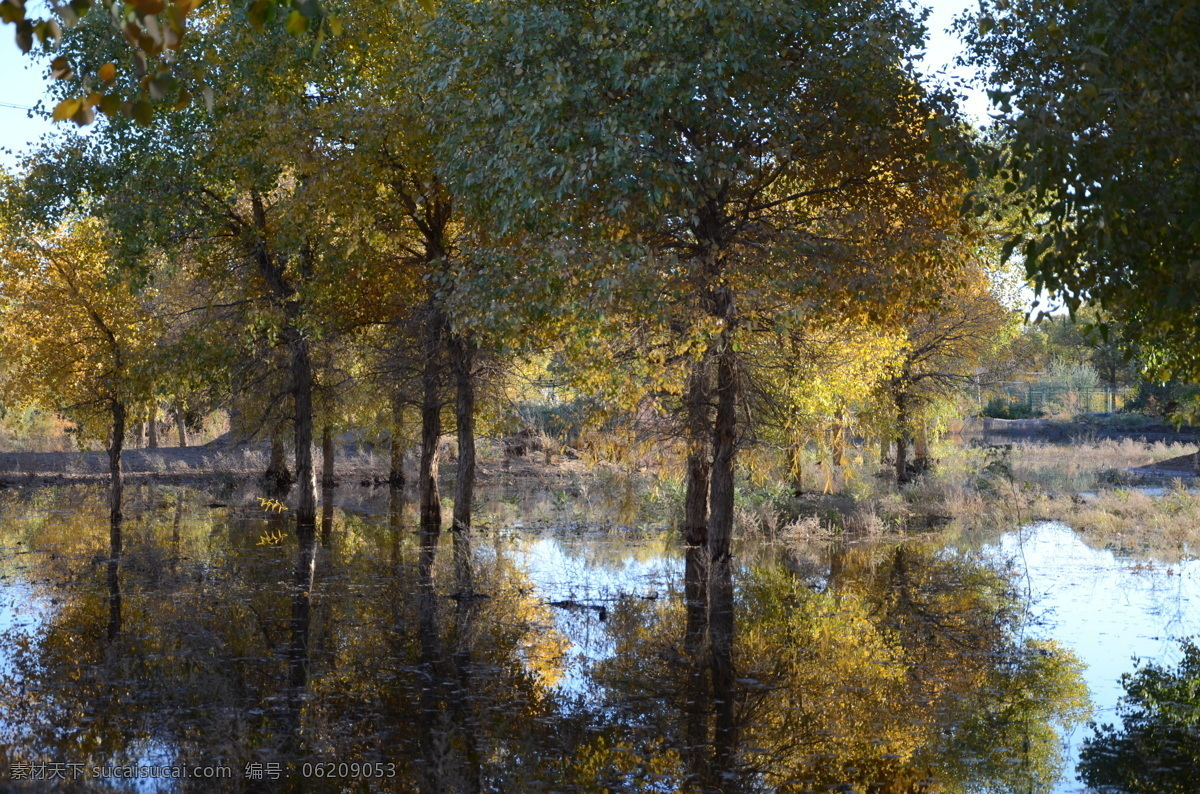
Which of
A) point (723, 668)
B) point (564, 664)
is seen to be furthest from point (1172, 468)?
point (564, 664)

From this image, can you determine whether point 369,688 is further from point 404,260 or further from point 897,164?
point 404,260

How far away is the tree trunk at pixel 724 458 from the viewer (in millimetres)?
16656

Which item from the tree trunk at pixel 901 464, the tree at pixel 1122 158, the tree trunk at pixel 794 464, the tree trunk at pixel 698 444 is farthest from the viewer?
the tree trunk at pixel 901 464

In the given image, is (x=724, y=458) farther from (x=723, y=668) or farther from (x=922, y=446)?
(x=922, y=446)

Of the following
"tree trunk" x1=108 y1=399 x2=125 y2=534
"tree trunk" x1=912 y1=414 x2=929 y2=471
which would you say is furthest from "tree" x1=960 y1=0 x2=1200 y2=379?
"tree trunk" x1=912 y1=414 x2=929 y2=471

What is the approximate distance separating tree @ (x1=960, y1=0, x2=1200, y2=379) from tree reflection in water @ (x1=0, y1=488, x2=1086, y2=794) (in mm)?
3969

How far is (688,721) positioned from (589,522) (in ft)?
55.0

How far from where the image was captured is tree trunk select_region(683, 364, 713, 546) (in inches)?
695

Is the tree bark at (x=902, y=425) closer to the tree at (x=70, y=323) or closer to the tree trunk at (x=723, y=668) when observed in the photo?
the tree trunk at (x=723, y=668)

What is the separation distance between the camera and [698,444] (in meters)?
18.3

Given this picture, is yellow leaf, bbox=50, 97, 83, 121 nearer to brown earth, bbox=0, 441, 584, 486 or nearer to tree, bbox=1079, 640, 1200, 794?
tree, bbox=1079, 640, 1200, 794

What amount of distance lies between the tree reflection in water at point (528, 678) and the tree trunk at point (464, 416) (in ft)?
9.33

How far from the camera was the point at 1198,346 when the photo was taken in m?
9.16

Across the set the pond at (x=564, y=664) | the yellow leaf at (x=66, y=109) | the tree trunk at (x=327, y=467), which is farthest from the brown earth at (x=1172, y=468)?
the yellow leaf at (x=66, y=109)
